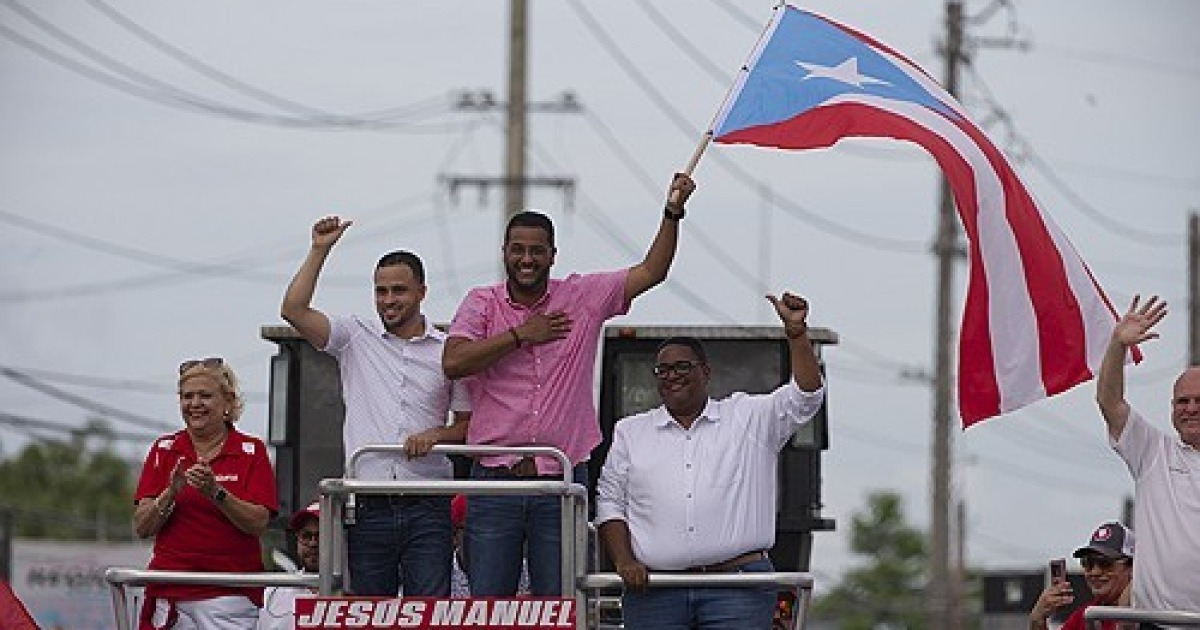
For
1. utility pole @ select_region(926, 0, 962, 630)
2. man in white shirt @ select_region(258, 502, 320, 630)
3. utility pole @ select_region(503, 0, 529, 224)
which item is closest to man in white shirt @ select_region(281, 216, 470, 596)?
man in white shirt @ select_region(258, 502, 320, 630)

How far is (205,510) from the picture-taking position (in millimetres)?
10820

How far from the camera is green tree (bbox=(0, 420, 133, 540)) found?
78.8 metres

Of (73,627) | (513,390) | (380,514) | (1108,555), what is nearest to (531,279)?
(513,390)

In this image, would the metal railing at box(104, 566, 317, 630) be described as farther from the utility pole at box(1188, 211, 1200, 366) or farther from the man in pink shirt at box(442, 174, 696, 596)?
the utility pole at box(1188, 211, 1200, 366)

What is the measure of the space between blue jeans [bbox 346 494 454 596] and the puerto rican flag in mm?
2183

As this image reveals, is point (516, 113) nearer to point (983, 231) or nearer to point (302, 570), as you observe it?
point (302, 570)

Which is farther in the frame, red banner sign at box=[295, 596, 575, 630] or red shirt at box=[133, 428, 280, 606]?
red shirt at box=[133, 428, 280, 606]

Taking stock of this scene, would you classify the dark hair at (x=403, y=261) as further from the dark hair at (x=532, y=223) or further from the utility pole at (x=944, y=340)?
the utility pole at (x=944, y=340)

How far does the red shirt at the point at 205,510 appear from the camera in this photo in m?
10.8

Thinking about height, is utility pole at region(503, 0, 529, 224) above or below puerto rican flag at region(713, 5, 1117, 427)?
above

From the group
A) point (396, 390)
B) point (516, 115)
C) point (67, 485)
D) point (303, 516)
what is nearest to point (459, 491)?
point (396, 390)

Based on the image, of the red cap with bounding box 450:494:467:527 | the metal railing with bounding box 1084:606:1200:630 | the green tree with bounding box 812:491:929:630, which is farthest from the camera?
the green tree with bounding box 812:491:929:630

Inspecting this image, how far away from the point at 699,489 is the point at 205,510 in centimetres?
200

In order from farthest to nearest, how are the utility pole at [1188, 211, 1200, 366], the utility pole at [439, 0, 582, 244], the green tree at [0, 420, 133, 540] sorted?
the green tree at [0, 420, 133, 540], the utility pole at [1188, 211, 1200, 366], the utility pole at [439, 0, 582, 244]
